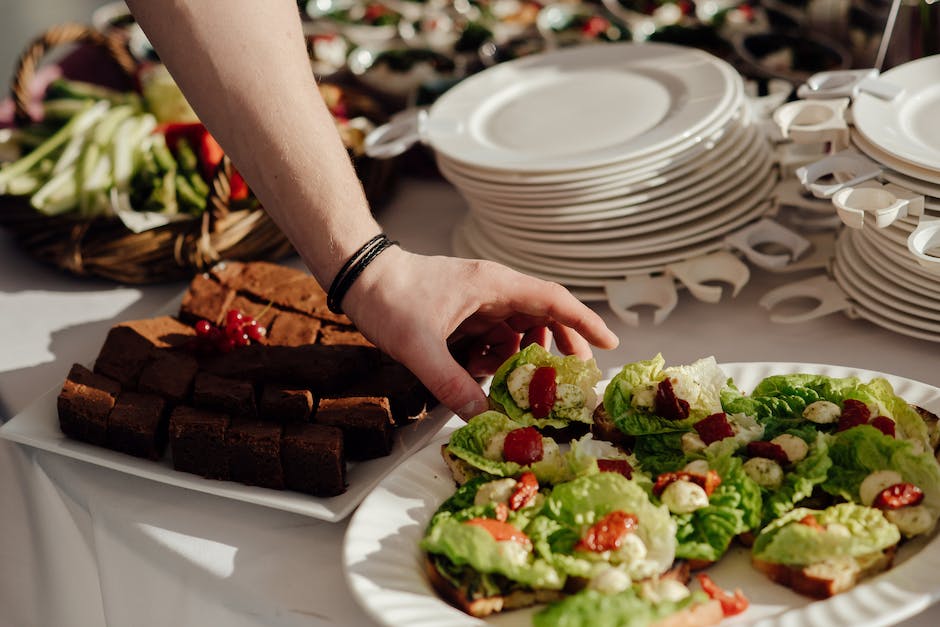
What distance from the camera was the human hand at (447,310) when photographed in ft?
4.46

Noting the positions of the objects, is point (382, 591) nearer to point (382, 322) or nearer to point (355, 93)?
point (382, 322)

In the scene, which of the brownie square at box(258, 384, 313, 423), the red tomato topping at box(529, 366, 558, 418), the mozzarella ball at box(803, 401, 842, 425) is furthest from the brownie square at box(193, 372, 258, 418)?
the mozzarella ball at box(803, 401, 842, 425)

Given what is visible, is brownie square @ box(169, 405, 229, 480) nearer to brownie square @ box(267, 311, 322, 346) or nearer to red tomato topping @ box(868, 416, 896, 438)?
brownie square @ box(267, 311, 322, 346)

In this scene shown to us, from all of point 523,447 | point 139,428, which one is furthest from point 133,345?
point 523,447

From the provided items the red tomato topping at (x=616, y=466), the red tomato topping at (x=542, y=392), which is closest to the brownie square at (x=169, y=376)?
the red tomato topping at (x=542, y=392)

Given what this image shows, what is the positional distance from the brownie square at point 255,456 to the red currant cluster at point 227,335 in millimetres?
283

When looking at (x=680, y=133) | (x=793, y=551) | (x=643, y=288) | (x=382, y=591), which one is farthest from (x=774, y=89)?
(x=382, y=591)

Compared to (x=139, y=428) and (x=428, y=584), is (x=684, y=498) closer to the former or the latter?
(x=428, y=584)

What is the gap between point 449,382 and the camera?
1.35 meters

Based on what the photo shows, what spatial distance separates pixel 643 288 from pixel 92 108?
1.41 metres

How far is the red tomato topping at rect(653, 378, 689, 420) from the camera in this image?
4.04ft

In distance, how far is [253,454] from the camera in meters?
1.32

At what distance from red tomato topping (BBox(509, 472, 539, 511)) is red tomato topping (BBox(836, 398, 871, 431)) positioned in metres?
0.37

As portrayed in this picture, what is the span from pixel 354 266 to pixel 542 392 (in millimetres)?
335
